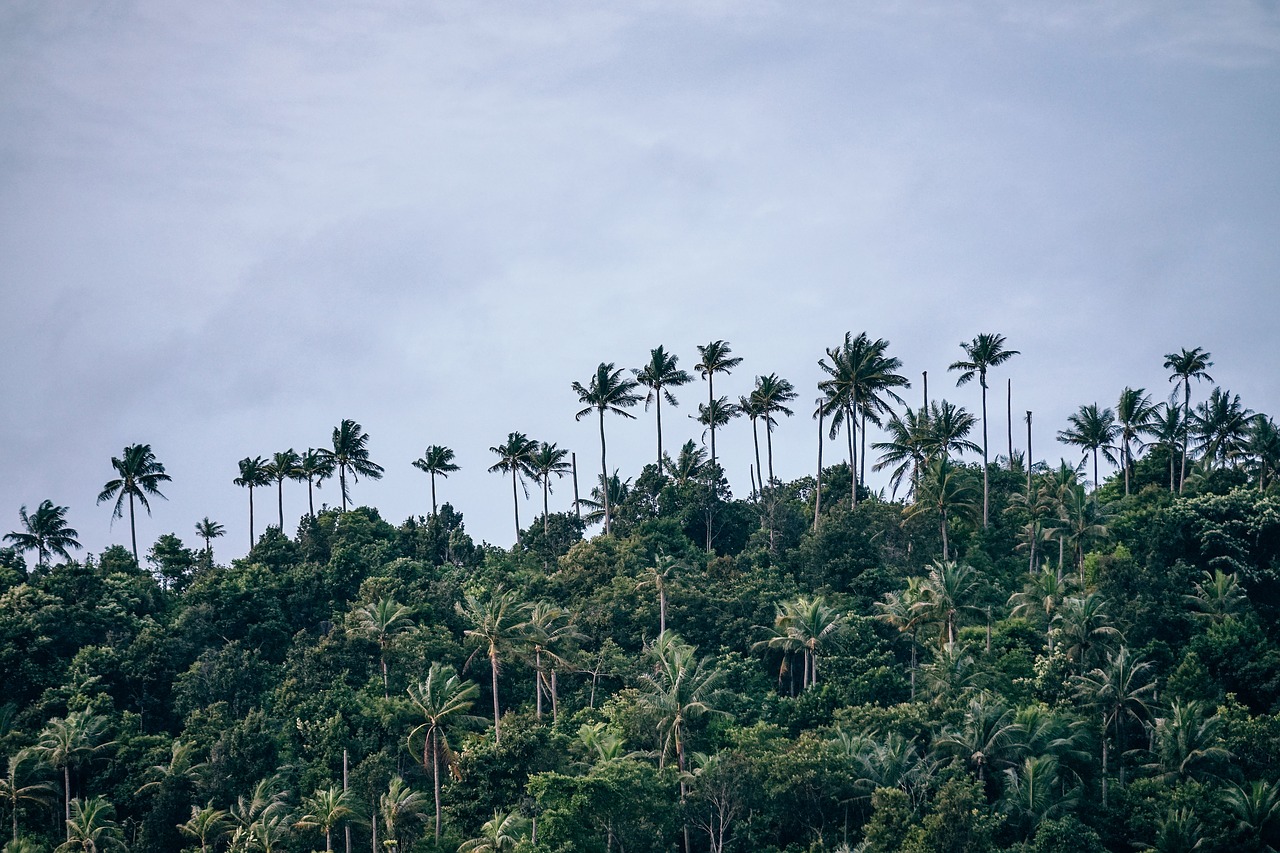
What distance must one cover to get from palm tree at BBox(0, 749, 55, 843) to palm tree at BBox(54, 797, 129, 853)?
99.9 inches

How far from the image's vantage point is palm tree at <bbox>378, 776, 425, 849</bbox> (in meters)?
69.1

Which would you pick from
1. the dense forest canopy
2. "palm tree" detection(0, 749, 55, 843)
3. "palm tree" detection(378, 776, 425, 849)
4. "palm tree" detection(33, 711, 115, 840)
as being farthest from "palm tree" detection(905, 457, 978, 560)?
"palm tree" detection(0, 749, 55, 843)

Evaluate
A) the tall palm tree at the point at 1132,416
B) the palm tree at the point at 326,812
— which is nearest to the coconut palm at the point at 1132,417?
the tall palm tree at the point at 1132,416

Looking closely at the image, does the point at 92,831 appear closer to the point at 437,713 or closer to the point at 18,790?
the point at 18,790

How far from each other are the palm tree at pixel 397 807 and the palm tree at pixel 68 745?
16.6 m

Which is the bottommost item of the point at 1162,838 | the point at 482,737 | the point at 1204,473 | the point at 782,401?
the point at 1162,838

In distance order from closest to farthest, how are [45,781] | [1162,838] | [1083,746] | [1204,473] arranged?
1. [1162,838]
2. [1083,746]
3. [45,781]
4. [1204,473]

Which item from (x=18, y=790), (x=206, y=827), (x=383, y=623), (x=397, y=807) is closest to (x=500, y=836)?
(x=397, y=807)

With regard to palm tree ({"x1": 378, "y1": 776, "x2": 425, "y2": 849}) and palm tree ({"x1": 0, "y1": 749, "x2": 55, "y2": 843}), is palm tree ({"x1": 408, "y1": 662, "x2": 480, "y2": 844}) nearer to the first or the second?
palm tree ({"x1": 378, "y1": 776, "x2": 425, "y2": 849})

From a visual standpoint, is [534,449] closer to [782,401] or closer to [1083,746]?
[782,401]

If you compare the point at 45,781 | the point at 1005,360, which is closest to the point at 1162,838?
the point at 1005,360

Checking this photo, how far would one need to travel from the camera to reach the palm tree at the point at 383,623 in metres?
81.7

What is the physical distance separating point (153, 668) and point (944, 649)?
44.4 meters

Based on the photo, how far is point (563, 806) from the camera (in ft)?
212
